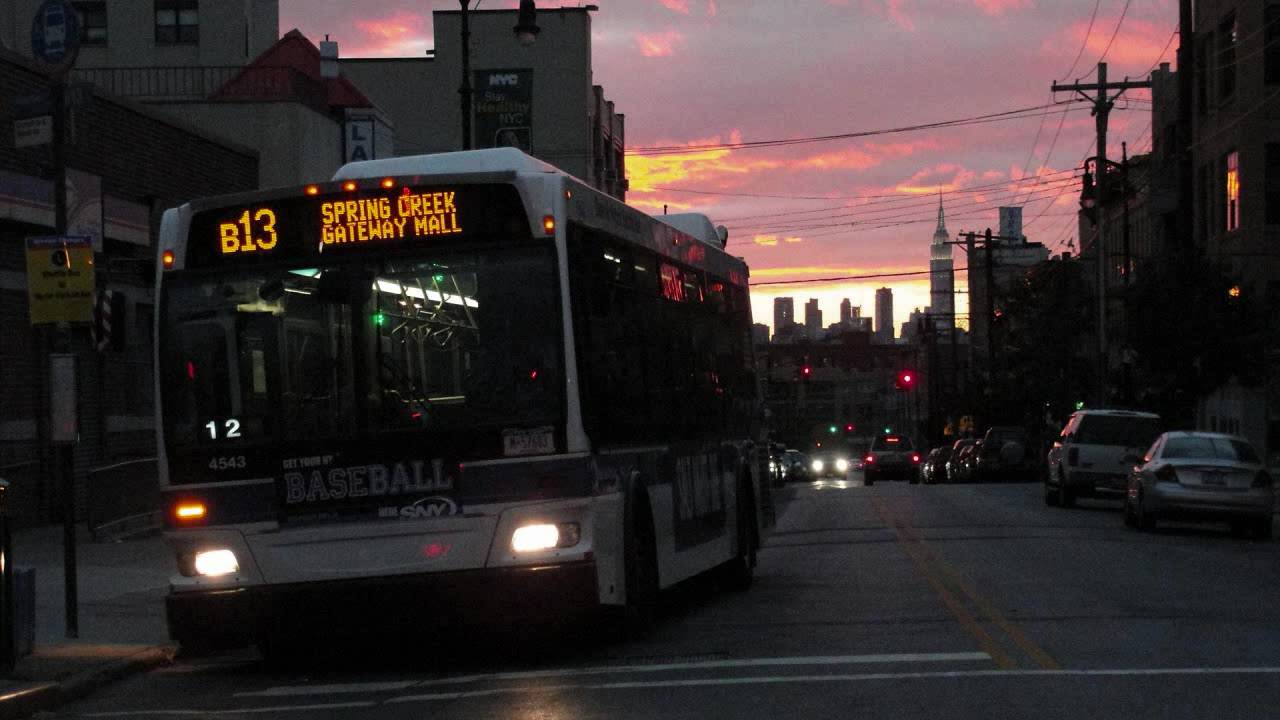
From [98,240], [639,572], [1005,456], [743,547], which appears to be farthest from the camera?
[1005,456]

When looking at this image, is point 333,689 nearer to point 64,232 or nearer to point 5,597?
point 5,597

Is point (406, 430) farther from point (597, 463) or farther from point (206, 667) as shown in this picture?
point (206, 667)

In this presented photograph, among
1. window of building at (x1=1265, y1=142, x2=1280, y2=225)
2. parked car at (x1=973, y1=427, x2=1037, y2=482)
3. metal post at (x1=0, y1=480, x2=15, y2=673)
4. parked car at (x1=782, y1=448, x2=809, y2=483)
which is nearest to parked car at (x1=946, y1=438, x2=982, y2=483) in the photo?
parked car at (x1=973, y1=427, x2=1037, y2=482)

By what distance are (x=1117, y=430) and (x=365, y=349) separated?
78.2 feet

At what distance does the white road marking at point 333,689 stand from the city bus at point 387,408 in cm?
42

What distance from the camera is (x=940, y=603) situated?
15.3m

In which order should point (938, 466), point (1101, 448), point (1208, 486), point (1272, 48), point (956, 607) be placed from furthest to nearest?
Answer: 1. point (938, 466)
2. point (1272, 48)
3. point (1101, 448)
4. point (1208, 486)
5. point (956, 607)

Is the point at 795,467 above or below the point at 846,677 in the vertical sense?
below

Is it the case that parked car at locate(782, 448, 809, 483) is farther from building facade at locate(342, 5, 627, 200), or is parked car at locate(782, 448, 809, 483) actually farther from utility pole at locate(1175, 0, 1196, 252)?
utility pole at locate(1175, 0, 1196, 252)

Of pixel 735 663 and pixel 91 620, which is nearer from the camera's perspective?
pixel 735 663

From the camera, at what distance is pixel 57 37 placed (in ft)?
47.1

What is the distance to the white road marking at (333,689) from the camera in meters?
11.6

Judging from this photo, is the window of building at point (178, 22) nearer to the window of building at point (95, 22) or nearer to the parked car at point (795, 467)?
the window of building at point (95, 22)

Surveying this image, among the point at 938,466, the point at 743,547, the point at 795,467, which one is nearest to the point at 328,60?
the point at 938,466
